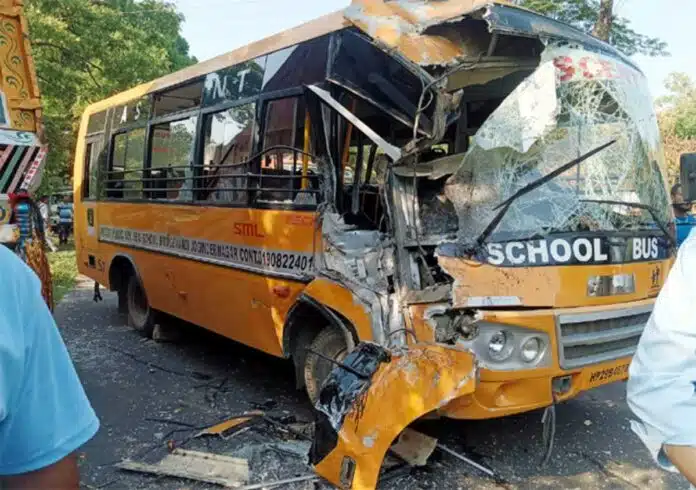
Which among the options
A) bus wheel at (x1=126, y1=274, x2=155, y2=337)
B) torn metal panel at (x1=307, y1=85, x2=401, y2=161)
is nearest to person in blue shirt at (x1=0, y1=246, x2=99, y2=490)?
torn metal panel at (x1=307, y1=85, x2=401, y2=161)

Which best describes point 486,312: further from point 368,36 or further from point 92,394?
point 92,394

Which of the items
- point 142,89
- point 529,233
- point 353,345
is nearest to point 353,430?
point 353,345

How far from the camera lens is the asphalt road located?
386cm

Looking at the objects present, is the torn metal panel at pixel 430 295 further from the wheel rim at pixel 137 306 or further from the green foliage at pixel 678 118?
the green foliage at pixel 678 118

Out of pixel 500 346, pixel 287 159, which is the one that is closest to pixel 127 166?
pixel 287 159

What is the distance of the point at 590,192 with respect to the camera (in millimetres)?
3912

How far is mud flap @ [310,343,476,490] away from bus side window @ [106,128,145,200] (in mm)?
4473

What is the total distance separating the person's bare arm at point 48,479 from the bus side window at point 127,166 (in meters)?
6.04

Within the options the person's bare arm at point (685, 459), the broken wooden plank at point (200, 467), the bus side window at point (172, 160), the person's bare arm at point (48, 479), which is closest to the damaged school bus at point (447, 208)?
the broken wooden plank at point (200, 467)

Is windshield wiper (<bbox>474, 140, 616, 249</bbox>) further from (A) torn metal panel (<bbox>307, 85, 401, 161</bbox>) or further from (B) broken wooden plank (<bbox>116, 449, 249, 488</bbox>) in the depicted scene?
(B) broken wooden plank (<bbox>116, 449, 249, 488</bbox>)

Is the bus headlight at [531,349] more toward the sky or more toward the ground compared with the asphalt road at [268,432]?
more toward the sky

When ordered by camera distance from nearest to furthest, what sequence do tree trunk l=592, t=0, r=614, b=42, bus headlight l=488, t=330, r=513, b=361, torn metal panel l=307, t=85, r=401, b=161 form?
1. bus headlight l=488, t=330, r=513, b=361
2. torn metal panel l=307, t=85, r=401, b=161
3. tree trunk l=592, t=0, r=614, b=42

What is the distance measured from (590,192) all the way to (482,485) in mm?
1934

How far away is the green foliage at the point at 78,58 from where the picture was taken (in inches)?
575
